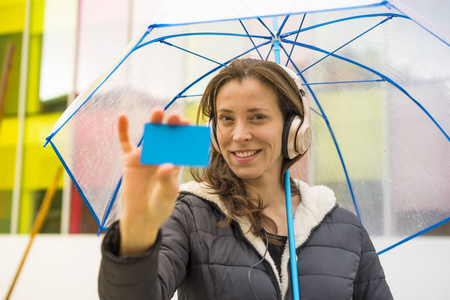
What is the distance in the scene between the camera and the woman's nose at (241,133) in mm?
1566

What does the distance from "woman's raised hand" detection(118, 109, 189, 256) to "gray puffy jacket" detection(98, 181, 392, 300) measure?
30 centimetres

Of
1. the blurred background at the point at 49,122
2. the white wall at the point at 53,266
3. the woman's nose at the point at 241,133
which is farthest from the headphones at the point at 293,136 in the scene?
the blurred background at the point at 49,122

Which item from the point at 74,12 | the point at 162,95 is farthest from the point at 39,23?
the point at 162,95

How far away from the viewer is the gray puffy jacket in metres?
1.43

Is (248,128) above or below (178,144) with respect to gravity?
above

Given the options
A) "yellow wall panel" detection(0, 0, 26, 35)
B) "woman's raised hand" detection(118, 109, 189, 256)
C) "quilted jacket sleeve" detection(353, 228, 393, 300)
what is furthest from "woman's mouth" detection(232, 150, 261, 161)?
"yellow wall panel" detection(0, 0, 26, 35)

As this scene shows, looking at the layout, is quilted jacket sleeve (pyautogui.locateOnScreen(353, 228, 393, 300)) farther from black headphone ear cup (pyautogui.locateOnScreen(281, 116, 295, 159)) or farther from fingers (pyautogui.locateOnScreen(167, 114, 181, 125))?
fingers (pyautogui.locateOnScreen(167, 114, 181, 125))

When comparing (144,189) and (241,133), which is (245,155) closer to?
(241,133)

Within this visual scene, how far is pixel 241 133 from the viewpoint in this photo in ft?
5.15

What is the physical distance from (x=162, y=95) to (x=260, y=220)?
0.70m

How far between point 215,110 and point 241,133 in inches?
7.5

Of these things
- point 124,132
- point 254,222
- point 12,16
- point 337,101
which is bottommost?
point 254,222

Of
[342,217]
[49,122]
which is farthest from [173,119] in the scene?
[49,122]

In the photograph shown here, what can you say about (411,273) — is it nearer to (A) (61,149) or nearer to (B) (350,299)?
(B) (350,299)
